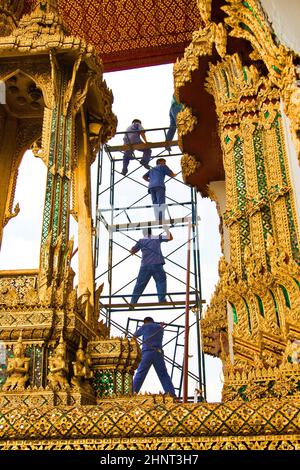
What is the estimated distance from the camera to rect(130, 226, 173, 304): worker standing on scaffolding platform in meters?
7.81

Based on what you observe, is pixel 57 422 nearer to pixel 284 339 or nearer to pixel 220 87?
pixel 284 339

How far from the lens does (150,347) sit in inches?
267

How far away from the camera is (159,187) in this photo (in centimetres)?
879

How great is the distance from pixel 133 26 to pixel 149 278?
393cm

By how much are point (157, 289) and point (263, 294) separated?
13.9 ft

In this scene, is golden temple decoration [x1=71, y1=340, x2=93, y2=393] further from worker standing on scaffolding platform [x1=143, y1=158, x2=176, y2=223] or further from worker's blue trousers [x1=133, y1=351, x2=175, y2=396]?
worker standing on scaffolding platform [x1=143, y1=158, x2=176, y2=223]

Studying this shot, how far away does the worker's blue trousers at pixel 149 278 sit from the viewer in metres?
7.77

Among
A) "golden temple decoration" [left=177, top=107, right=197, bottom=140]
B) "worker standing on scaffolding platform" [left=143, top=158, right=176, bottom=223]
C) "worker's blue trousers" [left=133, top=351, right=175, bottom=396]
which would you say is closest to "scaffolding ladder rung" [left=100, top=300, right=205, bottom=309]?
"worker's blue trousers" [left=133, top=351, right=175, bottom=396]

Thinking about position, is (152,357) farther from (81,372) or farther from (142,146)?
(142,146)

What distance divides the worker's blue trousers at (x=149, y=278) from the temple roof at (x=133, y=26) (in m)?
3.33

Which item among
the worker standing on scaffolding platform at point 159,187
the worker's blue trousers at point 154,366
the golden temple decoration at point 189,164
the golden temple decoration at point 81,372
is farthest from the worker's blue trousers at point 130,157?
the golden temple decoration at point 81,372

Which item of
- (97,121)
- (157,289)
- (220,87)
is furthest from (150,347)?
(220,87)

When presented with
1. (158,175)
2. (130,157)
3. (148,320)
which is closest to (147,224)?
(158,175)

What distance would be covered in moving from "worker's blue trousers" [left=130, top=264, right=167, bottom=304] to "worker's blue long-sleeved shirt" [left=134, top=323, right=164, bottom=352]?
73 cm
